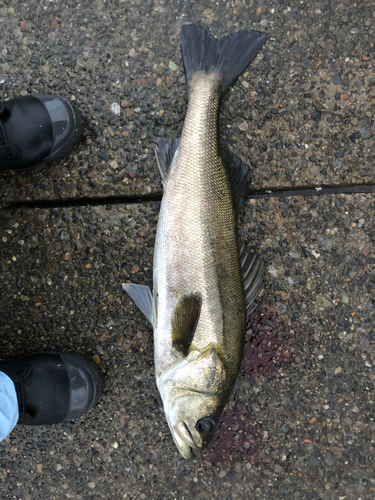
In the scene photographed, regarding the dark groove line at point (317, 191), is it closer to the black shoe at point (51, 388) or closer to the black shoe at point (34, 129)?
the black shoe at point (34, 129)

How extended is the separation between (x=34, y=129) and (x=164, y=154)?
2.89 ft

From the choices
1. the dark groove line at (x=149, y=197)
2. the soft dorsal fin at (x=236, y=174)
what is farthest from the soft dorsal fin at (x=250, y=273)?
the dark groove line at (x=149, y=197)

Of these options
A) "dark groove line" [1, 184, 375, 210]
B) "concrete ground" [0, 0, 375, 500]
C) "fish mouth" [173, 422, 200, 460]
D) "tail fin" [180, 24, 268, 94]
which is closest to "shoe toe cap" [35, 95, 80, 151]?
"concrete ground" [0, 0, 375, 500]

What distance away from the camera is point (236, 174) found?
243cm

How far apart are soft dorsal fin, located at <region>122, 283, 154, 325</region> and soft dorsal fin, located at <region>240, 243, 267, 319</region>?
0.63 metres

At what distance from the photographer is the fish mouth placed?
2.20 meters

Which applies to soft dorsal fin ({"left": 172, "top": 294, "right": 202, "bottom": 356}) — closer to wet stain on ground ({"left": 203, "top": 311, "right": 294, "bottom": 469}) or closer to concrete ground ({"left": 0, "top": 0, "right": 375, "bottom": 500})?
concrete ground ({"left": 0, "top": 0, "right": 375, "bottom": 500})

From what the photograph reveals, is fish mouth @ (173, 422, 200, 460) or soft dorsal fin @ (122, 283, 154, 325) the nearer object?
fish mouth @ (173, 422, 200, 460)

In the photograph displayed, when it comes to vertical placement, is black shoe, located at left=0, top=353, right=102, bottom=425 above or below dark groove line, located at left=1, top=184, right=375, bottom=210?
below

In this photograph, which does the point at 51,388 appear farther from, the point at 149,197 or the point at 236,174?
the point at 236,174

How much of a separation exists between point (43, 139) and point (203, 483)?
8.74 feet

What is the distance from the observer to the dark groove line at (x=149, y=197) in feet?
8.86

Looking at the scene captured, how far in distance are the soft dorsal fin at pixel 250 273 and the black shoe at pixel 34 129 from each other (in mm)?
1422

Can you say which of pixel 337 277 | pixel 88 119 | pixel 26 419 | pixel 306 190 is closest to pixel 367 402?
pixel 337 277
